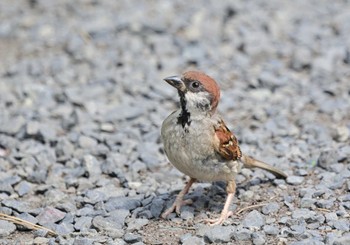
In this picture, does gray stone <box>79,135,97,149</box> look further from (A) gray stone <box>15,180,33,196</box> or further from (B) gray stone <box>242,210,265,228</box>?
(B) gray stone <box>242,210,265,228</box>

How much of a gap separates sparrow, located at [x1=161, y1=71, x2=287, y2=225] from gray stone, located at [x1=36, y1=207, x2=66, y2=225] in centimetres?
103

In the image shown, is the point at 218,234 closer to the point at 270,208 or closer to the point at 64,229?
the point at 270,208

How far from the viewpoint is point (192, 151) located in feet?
18.6

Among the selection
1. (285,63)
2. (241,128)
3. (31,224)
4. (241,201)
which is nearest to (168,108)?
(241,128)

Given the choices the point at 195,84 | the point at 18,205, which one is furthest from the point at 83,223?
the point at 195,84

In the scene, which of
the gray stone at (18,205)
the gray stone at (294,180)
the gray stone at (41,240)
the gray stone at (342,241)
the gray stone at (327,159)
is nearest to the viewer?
the gray stone at (342,241)

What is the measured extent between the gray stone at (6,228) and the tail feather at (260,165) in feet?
6.44

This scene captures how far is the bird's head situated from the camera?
18.7 ft

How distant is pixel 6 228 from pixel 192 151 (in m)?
1.55

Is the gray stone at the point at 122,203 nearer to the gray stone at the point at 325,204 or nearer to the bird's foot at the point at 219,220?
the bird's foot at the point at 219,220

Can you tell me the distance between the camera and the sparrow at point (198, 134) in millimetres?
5691

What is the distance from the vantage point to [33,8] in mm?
11367

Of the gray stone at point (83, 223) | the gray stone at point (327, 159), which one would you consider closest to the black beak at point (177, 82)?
the gray stone at point (83, 223)

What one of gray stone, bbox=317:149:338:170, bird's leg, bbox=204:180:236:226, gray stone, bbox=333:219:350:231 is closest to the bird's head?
bird's leg, bbox=204:180:236:226
